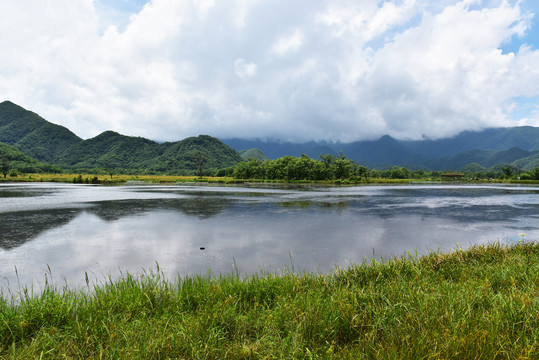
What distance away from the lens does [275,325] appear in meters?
4.48

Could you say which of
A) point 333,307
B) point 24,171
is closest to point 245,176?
point 24,171

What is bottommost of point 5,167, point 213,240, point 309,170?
point 213,240

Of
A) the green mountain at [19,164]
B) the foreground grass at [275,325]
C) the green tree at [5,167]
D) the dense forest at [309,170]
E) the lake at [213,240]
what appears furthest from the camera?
the green mountain at [19,164]

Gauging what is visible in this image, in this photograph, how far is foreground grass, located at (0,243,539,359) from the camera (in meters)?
3.63

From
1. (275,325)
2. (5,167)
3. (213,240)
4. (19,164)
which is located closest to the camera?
(275,325)

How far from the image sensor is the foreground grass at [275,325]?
11.9 feet

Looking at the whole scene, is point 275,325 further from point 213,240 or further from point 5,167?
point 5,167

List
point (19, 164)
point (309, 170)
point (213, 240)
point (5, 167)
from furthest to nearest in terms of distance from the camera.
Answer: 1. point (19, 164)
2. point (5, 167)
3. point (309, 170)
4. point (213, 240)

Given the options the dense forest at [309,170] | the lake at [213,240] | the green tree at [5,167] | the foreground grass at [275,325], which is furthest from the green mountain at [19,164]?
the foreground grass at [275,325]

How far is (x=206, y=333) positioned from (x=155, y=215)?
63.0 feet

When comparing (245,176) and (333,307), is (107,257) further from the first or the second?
(245,176)

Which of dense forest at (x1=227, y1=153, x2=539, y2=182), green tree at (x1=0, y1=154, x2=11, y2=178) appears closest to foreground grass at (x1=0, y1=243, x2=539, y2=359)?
dense forest at (x1=227, y1=153, x2=539, y2=182)

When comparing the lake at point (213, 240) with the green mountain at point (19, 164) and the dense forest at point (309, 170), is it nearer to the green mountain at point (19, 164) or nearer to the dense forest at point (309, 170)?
the dense forest at point (309, 170)

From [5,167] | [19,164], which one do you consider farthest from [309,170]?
[19,164]
